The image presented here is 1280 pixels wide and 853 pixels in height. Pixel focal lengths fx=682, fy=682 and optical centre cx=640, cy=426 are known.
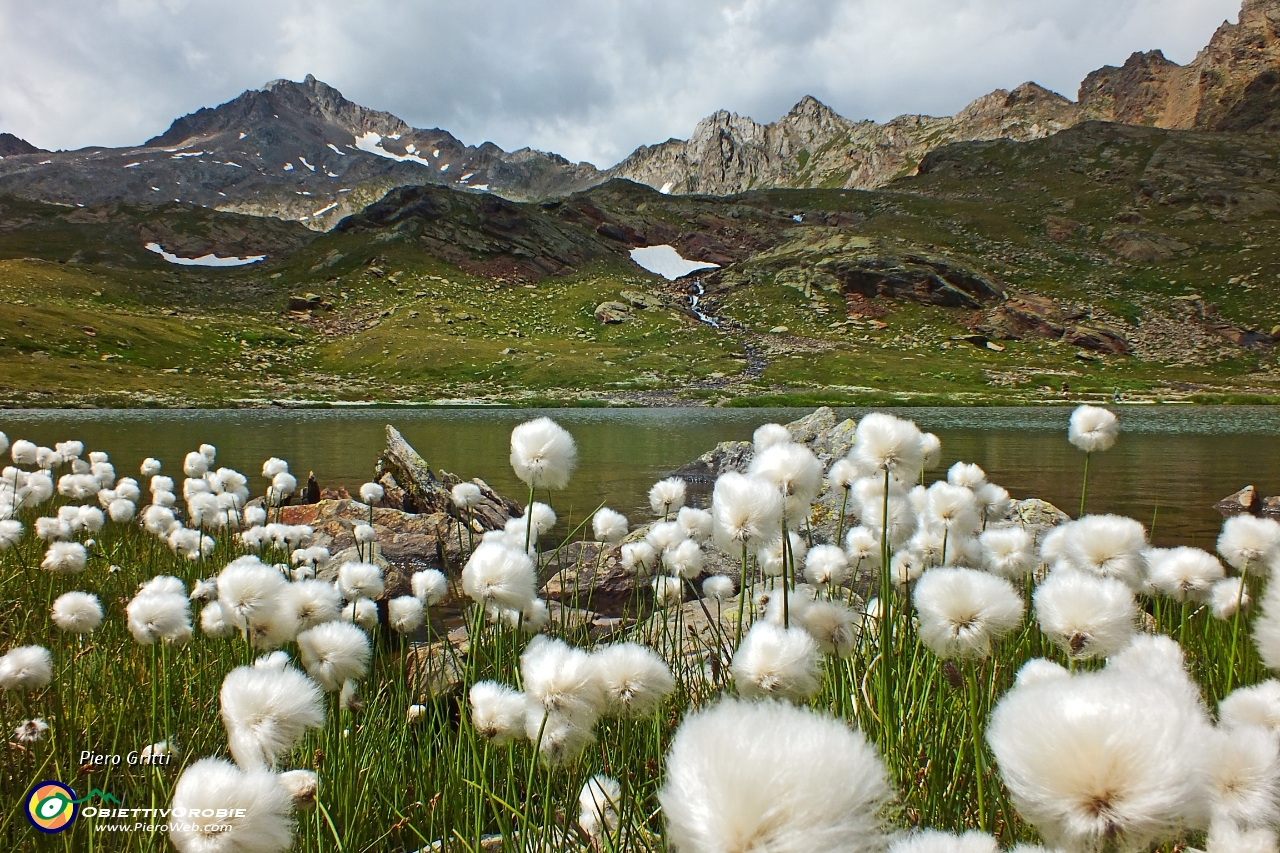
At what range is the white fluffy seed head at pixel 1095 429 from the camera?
137 inches

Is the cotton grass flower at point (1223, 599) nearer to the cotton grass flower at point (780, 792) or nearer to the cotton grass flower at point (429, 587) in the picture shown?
the cotton grass flower at point (780, 792)

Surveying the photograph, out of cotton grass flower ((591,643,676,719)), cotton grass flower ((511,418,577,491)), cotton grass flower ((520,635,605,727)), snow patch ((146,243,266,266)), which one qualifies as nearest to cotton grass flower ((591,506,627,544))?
cotton grass flower ((511,418,577,491))

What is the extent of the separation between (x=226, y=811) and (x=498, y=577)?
1133 mm


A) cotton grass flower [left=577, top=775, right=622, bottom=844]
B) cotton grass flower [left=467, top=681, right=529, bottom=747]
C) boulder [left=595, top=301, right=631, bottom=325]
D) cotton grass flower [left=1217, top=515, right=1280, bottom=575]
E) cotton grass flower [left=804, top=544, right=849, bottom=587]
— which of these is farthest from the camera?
boulder [left=595, top=301, right=631, bottom=325]

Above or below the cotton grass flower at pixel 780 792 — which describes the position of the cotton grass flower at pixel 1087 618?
below

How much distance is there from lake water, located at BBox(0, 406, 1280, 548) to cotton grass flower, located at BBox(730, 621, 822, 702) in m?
5.11

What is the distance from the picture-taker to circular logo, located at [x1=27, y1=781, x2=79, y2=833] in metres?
1.93

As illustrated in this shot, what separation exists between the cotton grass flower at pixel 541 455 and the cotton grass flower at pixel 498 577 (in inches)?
12.2

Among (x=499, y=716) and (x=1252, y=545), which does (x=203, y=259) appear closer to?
(x=499, y=716)

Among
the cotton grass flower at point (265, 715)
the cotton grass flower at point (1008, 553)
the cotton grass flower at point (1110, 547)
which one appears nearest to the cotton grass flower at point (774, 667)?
the cotton grass flower at point (265, 715)

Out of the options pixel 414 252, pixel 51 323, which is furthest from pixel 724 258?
pixel 51 323

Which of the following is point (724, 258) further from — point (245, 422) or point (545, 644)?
point (545, 644)

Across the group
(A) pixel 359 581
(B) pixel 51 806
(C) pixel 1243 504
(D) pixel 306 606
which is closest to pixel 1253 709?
(D) pixel 306 606

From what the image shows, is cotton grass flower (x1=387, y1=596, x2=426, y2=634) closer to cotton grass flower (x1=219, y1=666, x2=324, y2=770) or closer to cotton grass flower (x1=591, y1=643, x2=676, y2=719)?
cotton grass flower (x1=219, y1=666, x2=324, y2=770)
